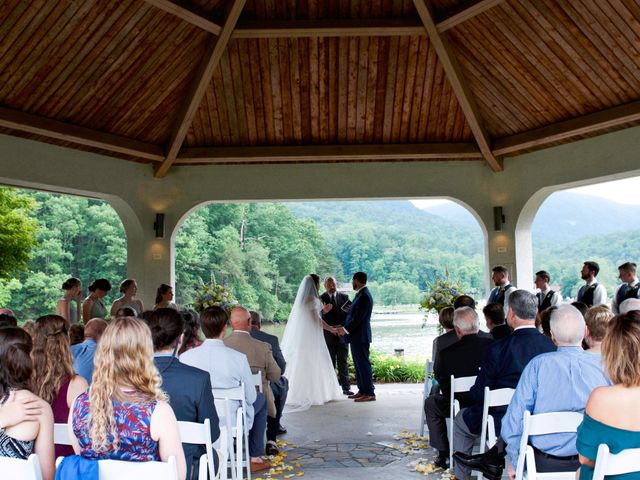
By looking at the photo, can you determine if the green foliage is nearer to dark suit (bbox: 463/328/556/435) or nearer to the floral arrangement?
the floral arrangement

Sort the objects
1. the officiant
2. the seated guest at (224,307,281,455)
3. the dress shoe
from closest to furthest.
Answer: the seated guest at (224,307,281,455), the dress shoe, the officiant

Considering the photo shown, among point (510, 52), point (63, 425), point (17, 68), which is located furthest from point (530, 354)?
point (17, 68)

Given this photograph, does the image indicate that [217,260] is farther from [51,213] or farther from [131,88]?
[131,88]

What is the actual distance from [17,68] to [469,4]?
4881 millimetres

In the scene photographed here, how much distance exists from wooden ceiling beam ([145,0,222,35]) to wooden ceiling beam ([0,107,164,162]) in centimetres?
196

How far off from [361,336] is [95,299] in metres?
3.18

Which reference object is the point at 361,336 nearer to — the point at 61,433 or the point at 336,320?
the point at 336,320

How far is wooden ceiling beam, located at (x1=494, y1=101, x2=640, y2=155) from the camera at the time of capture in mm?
7449

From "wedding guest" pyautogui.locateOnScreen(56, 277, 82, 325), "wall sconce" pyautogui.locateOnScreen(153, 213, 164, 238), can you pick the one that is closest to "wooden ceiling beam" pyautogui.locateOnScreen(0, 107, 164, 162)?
"wall sconce" pyautogui.locateOnScreen(153, 213, 164, 238)

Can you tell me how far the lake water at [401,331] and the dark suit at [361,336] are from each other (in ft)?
52.1

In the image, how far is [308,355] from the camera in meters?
7.80

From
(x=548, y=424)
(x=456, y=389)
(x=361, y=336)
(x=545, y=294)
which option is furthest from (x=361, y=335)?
(x=548, y=424)

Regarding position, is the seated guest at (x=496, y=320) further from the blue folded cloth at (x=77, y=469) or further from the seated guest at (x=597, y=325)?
the blue folded cloth at (x=77, y=469)

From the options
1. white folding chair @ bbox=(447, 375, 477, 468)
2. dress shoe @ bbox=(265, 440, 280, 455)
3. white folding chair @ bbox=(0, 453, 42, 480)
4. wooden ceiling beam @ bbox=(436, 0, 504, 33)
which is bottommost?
dress shoe @ bbox=(265, 440, 280, 455)
